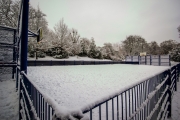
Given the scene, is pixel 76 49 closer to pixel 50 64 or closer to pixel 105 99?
pixel 50 64

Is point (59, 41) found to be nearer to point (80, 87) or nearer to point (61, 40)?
point (61, 40)

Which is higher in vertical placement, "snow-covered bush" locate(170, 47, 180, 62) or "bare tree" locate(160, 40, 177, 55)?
"bare tree" locate(160, 40, 177, 55)

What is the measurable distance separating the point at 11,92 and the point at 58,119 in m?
5.87

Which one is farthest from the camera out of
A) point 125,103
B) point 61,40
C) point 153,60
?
point 61,40

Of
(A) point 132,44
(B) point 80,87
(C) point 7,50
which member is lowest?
(B) point 80,87

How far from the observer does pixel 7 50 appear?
20.3 ft

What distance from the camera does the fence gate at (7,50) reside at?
19.5 ft

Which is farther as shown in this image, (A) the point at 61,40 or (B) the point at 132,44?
(B) the point at 132,44

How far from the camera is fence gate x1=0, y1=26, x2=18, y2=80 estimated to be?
234 inches

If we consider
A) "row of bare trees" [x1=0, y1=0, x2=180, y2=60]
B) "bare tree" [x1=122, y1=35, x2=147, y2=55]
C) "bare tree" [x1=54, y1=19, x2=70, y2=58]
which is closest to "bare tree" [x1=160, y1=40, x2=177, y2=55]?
"row of bare trees" [x1=0, y1=0, x2=180, y2=60]

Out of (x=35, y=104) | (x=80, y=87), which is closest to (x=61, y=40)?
(x=80, y=87)

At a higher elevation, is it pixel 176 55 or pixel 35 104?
pixel 176 55

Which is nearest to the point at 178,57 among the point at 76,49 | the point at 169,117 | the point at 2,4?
the point at 76,49

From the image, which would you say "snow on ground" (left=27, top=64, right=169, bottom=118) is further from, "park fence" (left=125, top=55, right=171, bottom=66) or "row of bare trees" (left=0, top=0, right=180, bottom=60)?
"park fence" (left=125, top=55, right=171, bottom=66)
